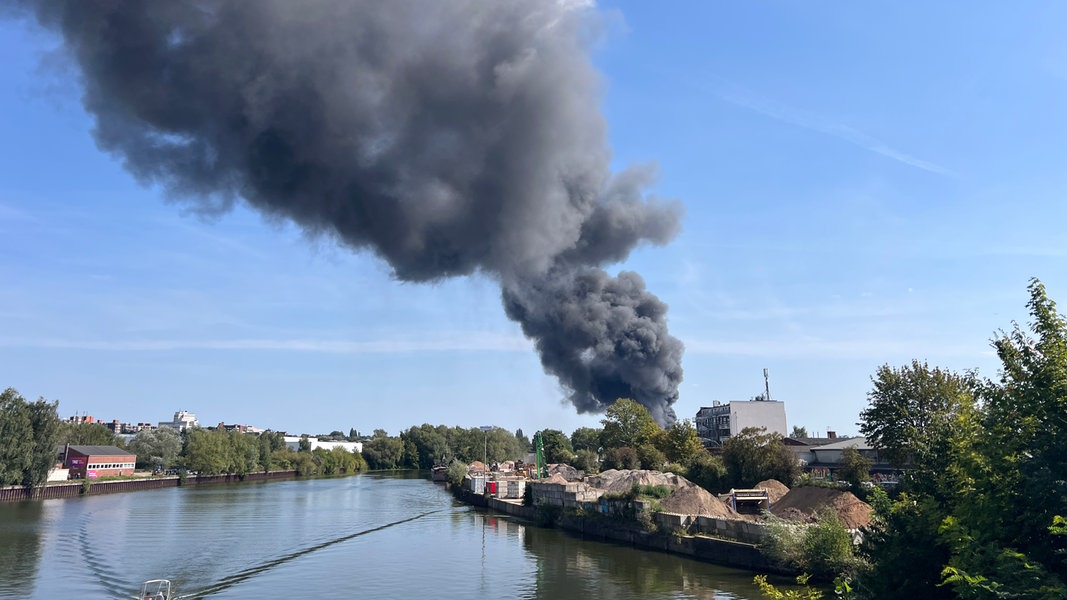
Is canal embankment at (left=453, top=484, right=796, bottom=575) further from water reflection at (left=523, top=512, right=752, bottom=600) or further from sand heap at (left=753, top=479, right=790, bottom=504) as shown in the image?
sand heap at (left=753, top=479, right=790, bottom=504)

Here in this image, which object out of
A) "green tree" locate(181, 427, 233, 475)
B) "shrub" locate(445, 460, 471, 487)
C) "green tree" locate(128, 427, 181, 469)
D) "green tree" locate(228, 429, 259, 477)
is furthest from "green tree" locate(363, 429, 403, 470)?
"shrub" locate(445, 460, 471, 487)

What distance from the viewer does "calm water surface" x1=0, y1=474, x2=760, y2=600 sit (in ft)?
97.9

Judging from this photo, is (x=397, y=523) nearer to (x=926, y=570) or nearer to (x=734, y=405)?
(x=926, y=570)

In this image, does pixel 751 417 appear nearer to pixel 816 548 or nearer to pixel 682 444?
pixel 682 444

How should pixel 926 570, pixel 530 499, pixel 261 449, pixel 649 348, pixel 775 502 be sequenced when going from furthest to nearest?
pixel 261 449, pixel 649 348, pixel 530 499, pixel 775 502, pixel 926 570

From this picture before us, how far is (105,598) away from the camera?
27.2m

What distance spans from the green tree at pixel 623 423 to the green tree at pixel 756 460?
29.9m

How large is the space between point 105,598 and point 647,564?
25.4m

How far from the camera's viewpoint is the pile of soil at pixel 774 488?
156ft

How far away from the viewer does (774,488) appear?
49.1 m

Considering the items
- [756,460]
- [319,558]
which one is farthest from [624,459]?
[319,558]

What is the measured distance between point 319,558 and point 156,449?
92.6 m

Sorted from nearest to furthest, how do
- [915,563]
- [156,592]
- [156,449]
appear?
[915,563] < [156,592] < [156,449]

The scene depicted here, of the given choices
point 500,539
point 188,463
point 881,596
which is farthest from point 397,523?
point 188,463
